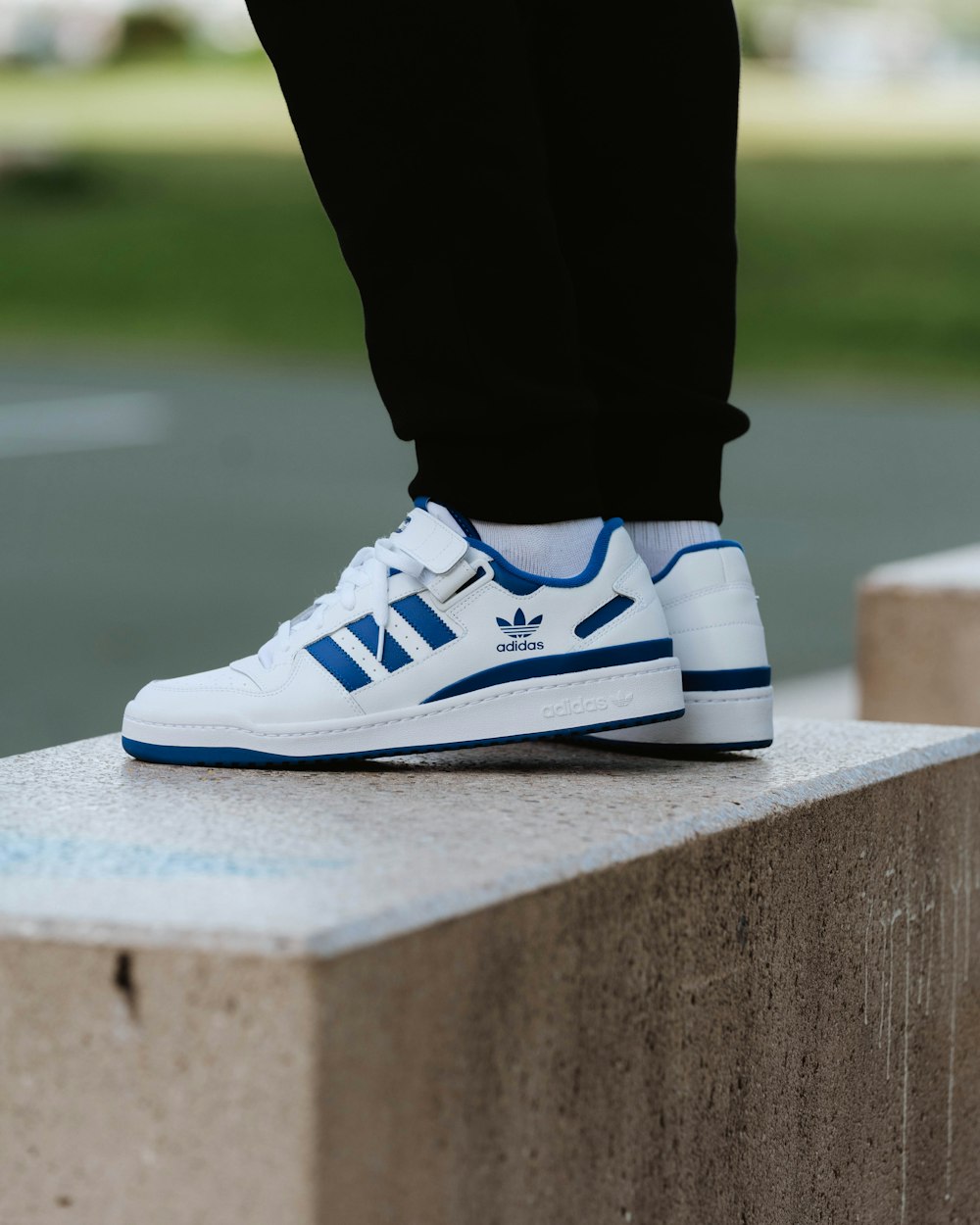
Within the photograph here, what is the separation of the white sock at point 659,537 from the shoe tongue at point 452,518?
22 centimetres

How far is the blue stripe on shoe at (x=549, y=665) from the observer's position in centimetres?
162

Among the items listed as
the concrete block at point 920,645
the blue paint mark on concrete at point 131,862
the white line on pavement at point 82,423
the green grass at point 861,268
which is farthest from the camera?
the green grass at point 861,268

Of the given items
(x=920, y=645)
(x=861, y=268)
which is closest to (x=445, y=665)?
(x=920, y=645)

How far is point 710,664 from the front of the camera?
68.7 inches

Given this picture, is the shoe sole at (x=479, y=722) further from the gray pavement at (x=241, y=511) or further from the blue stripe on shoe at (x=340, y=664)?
the gray pavement at (x=241, y=511)

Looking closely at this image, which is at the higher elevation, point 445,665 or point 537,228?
point 537,228

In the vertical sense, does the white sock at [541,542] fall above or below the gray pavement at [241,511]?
above

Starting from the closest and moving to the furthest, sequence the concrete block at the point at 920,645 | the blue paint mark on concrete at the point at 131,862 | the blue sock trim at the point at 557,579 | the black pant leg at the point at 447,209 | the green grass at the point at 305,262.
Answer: the blue paint mark on concrete at the point at 131,862 < the black pant leg at the point at 447,209 < the blue sock trim at the point at 557,579 < the concrete block at the point at 920,645 < the green grass at the point at 305,262

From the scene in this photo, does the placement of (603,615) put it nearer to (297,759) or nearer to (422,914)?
(297,759)

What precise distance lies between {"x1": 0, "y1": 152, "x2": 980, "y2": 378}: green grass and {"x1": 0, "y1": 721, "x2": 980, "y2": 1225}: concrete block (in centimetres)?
1757

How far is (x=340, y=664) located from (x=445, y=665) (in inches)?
3.4

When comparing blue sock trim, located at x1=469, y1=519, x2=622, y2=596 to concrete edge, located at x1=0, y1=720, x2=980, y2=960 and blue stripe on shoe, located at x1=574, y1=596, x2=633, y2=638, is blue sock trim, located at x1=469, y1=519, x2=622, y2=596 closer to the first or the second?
blue stripe on shoe, located at x1=574, y1=596, x2=633, y2=638

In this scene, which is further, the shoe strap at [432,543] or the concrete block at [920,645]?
the concrete block at [920,645]

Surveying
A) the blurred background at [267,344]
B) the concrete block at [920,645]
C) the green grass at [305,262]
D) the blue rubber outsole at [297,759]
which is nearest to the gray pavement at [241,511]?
the blurred background at [267,344]
